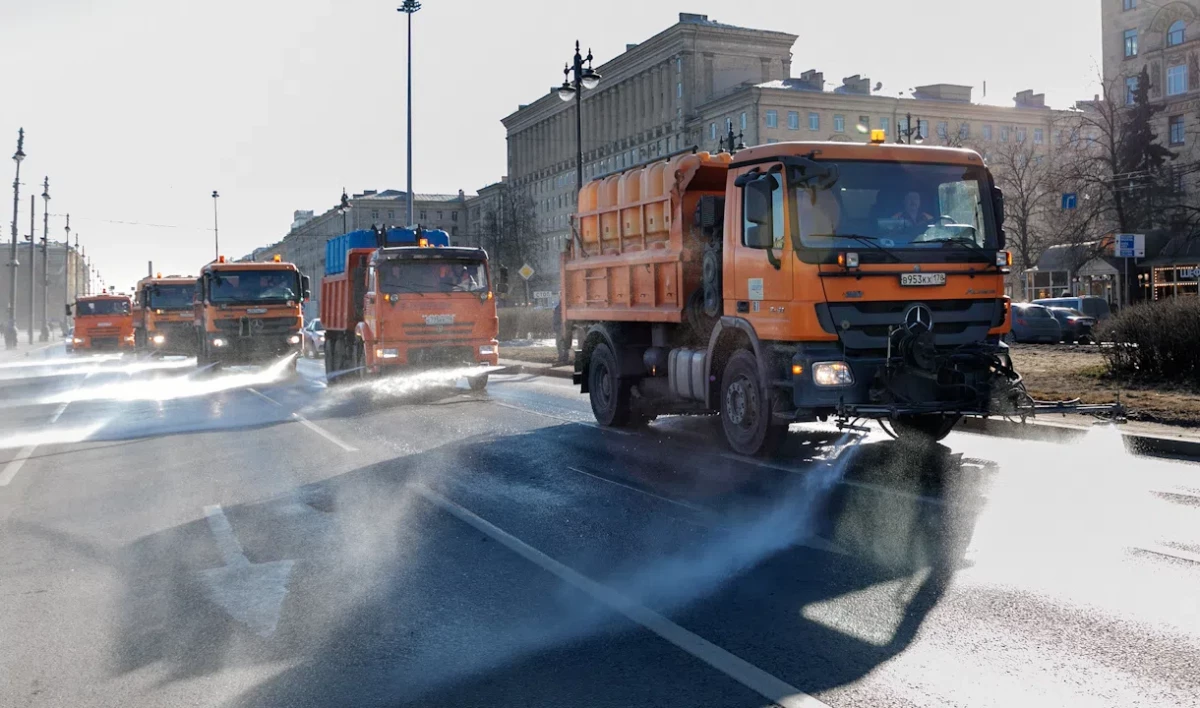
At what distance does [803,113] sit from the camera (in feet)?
315

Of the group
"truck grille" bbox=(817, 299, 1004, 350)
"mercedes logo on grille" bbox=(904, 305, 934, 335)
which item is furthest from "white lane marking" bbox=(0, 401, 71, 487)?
"mercedes logo on grille" bbox=(904, 305, 934, 335)

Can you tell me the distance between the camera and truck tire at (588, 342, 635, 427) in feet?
47.0

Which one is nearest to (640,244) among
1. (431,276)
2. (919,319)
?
(919,319)

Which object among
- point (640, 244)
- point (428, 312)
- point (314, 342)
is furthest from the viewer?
point (314, 342)

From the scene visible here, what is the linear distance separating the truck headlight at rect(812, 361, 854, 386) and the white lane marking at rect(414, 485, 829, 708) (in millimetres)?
3458

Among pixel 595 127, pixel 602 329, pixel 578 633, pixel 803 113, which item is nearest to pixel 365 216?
pixel 595 127

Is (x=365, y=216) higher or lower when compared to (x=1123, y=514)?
higher

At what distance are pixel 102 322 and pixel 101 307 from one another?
0.87 meters

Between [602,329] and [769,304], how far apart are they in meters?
4.50

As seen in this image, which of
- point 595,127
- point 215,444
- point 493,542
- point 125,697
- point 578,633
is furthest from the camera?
point 595,127

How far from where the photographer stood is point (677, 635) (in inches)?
210

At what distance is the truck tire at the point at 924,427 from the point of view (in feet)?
39.2

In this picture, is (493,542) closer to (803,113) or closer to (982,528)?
(982,528)

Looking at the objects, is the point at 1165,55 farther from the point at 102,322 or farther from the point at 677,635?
the point at 677,635
